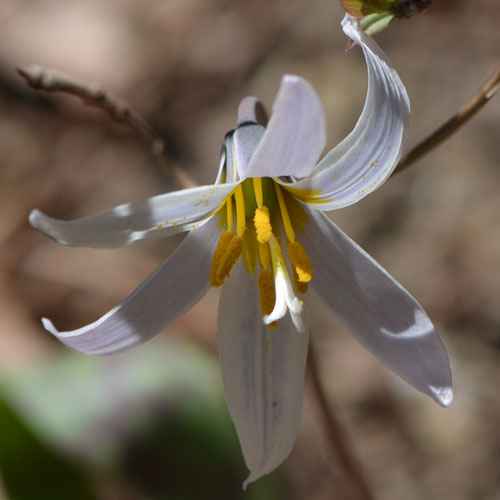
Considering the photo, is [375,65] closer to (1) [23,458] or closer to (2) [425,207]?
(1) [23,458]

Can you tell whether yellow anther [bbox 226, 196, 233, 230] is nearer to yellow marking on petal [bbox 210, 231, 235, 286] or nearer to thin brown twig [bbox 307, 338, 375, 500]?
yellow marking on petal [bbox 210, 231, 235, 286]

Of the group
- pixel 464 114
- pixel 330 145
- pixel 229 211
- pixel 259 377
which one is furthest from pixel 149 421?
pixel 330 145

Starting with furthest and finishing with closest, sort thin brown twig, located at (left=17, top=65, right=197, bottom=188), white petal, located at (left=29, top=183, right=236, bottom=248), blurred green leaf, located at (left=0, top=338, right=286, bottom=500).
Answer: blurred green leaf, located at (left=0, top=338, right=286, bottom=500)
thin brown twig, located at (left=17, top=65, right=197, bottom=188)
white petal, located at (left=29, top=183, right=236, bottom=248)

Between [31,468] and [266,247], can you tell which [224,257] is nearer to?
[266,247]

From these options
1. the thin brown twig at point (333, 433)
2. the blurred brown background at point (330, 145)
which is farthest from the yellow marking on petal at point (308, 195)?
the blurred brown background at point (330, 145)

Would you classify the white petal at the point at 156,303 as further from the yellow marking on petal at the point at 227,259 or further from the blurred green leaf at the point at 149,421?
the blurred green leaf at the point at 149,421

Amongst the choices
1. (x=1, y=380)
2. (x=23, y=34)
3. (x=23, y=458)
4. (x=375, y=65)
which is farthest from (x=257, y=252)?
(x=23, y=34)

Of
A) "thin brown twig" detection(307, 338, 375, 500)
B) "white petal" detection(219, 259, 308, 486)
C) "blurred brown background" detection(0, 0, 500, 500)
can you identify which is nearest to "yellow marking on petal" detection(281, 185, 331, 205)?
"white petal" detection(219, 259, 308, 486)
